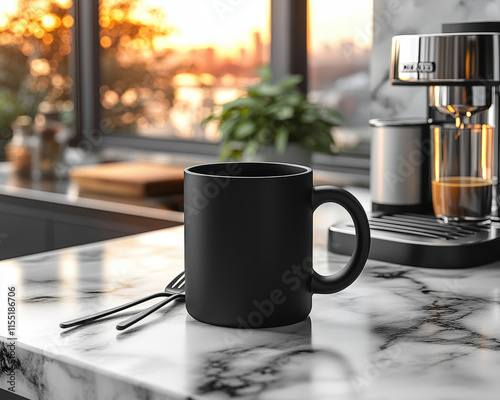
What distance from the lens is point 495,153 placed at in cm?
117

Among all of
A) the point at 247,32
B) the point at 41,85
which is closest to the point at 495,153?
the point at 247,32

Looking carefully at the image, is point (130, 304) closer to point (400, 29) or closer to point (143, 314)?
point (143, 314)

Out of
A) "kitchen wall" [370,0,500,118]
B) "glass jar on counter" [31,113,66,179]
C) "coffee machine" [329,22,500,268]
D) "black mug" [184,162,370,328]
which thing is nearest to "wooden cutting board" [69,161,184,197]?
"glass jar on counter" [31,113,66,179]

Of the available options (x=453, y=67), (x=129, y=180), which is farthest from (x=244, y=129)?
(x=453, y=67)

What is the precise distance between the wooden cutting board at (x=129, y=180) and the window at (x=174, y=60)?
1.06ft

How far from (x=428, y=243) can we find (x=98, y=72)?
210cm

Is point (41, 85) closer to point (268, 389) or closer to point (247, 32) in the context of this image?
point (247, 32)

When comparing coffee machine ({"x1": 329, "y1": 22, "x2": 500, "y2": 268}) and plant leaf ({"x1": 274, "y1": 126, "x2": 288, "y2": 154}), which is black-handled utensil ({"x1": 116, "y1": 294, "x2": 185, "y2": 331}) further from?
plant leaf ({"x1": 274, "y1": 126, "x2": 288, "y2": 154})

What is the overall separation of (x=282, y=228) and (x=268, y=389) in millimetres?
171

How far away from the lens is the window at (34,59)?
293cm

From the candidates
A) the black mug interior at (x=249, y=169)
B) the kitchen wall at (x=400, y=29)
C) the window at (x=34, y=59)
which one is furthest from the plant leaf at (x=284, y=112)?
the window at (x=34, y=59)

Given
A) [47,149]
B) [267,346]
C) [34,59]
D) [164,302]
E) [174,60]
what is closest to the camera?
[267,346]

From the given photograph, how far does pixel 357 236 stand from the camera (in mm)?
740

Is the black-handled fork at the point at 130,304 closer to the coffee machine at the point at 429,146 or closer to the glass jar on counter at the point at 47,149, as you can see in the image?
the coffee machine at the point at 429,146
